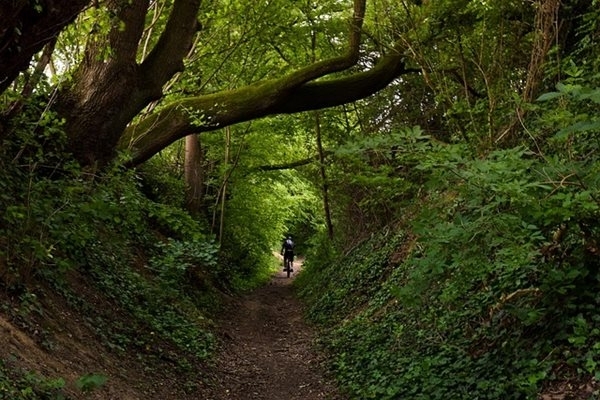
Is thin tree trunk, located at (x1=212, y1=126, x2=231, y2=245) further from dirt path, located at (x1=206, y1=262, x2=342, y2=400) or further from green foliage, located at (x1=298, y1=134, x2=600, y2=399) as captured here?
green foliage, located at (x1=298, y1=134, x2=600, y2=399)

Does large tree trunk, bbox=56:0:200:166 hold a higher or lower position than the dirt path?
higher

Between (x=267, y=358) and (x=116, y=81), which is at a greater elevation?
(x=116, y=81)

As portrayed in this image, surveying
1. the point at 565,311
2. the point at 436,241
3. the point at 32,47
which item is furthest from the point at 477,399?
the point at 32,47

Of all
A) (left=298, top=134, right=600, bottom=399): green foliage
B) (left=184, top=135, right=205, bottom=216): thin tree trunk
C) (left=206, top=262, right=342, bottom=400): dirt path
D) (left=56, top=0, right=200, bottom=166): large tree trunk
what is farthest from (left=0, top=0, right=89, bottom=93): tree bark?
(left=184, top=135, right=205, bottom=216): thin tree trunk

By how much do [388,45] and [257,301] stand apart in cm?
924

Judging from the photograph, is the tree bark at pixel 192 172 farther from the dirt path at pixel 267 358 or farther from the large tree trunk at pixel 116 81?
the large tree trunk at pixel 116 81

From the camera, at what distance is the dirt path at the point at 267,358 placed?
7211 mm

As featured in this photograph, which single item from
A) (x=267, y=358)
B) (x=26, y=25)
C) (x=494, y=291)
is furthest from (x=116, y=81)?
(x=494, y=291)

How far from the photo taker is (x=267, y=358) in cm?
918

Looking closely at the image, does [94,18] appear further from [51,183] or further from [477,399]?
[477,399]

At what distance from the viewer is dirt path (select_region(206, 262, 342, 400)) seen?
7.21 m

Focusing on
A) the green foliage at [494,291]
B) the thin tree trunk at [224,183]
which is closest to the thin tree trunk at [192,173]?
the thin tree trunk at [224,183]

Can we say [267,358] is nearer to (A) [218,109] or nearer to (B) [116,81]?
(A) [218,109]

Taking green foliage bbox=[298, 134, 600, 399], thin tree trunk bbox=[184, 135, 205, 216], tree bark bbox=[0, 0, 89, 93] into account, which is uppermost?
thin tree trunk bbox=[184, 135, 205, 216]
